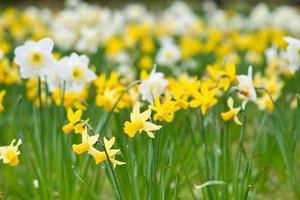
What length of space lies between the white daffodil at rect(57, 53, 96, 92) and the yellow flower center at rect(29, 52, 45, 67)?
95 millimetres

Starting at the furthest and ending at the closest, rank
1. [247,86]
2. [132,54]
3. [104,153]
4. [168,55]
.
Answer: [132,54] < [168,55] < [247,86] < [104,153]

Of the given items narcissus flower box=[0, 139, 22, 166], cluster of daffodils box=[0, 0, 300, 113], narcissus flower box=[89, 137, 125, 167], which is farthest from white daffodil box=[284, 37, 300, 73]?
narcissus flower box=[0, 139, 22, 166]

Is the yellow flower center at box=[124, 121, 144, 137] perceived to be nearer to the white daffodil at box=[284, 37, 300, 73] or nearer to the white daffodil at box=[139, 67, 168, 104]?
the white daffodil at box=[139, 67, 168, 104]

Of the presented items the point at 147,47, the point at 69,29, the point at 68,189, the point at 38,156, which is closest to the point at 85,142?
the point at 68,189

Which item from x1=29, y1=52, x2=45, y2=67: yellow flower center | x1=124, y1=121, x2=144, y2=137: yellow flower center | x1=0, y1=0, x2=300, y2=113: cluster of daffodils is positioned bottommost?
x1=0, y1=0, x2=300, y2=113: cluster of daffodils

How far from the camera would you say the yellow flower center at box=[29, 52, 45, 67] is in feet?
7.70

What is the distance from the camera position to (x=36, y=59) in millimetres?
2355

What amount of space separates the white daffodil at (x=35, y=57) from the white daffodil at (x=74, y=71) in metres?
0.08

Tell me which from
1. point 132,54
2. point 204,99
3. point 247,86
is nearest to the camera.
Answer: point 204,99

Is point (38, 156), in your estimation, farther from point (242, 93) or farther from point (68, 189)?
point (242, 93)

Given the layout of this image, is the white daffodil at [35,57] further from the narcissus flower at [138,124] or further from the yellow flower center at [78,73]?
the narcissus flower at [138,124]

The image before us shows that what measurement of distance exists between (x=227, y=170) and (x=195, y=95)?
32cm

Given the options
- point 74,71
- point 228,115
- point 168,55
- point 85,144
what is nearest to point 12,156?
point 85,144

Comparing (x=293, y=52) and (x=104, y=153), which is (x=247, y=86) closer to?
(x=293, y=52)
